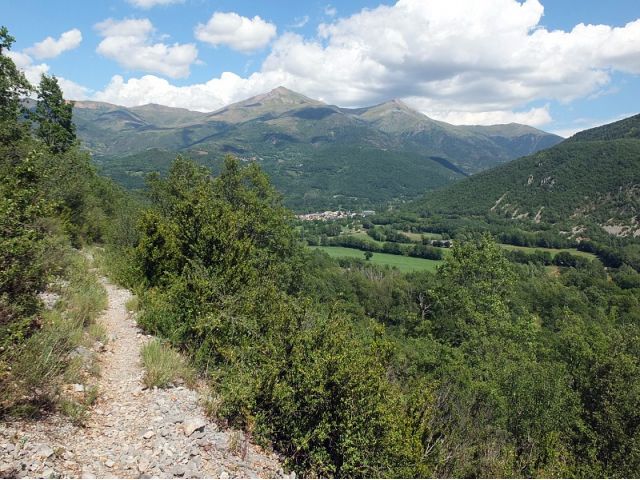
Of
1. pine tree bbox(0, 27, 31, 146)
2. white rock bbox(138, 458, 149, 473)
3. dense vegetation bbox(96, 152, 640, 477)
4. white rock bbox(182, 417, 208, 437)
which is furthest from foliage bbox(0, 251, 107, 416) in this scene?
pine tree bbox(0, 27, 31, 146)

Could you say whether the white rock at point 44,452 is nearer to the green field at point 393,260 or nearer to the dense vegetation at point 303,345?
the dense vegetation at point 303,345

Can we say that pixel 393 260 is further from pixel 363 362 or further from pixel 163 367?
pixel 163 367

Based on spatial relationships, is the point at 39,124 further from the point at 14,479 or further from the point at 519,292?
the point at 519,292

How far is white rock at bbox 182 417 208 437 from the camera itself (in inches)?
309

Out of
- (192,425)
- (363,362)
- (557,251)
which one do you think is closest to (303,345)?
(363,362)

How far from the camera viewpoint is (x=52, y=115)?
4203 cm

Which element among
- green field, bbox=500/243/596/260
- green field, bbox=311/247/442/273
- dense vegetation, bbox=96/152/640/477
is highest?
dense vegetation, bbox=96/152/640/477

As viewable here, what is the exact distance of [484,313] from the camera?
80.3 ft

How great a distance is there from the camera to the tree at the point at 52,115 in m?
40.0

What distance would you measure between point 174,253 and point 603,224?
660ft

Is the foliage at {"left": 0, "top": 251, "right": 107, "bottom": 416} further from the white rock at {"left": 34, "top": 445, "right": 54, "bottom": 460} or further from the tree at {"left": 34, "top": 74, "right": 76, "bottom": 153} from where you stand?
the tree at {"left": 34, "top": 74, "right": 76, "bottom": 153}

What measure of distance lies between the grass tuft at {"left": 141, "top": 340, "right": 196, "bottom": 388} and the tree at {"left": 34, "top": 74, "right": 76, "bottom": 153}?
129 ft

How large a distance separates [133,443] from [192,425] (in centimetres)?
117

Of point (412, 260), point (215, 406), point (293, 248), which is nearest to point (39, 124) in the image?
point (293, 248)
